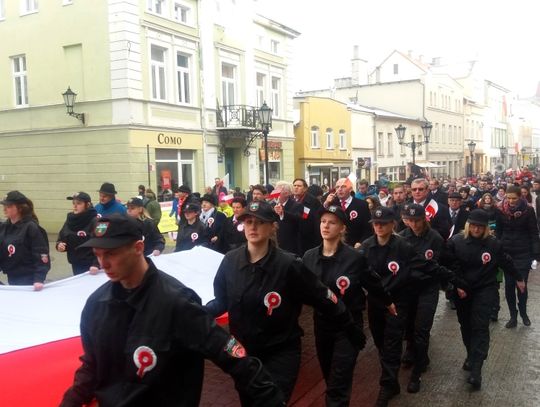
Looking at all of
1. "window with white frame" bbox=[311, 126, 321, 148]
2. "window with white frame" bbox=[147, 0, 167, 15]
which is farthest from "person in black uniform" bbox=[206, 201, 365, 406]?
"window with white frame" bbox=[311, 126, 321, 148]

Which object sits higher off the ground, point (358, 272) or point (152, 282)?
point (152, 282)

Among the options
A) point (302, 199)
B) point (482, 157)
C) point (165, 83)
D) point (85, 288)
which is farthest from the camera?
point (482, 157)

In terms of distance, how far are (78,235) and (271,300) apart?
14.6 ft

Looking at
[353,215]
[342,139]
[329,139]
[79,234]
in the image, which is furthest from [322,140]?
[79,234]

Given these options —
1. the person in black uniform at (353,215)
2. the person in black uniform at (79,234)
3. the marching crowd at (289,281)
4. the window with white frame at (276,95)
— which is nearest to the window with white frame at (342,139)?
the window with white frame at (276,95)

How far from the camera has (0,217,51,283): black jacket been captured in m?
6.21

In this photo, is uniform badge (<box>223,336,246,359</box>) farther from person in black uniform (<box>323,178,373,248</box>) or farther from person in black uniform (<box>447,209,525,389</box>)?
person in black uniform (<box>323,178,373,248</box>)

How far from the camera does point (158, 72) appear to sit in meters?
21.2

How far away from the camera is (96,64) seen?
20.0 m

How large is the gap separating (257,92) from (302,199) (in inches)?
774

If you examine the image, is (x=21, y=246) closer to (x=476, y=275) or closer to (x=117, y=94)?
(x=476, y=275)

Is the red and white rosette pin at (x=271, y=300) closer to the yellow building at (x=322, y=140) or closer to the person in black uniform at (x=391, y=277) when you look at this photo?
the person in black uniform at (x=391, y=277)

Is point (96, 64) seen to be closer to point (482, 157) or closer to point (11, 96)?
point (11, 96)

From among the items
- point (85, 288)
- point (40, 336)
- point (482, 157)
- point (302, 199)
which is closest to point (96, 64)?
point (302, 199)
